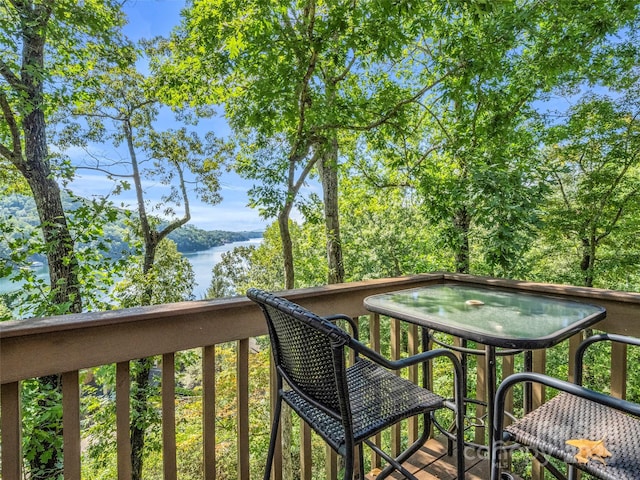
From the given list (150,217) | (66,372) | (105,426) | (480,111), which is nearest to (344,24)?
(480,111)

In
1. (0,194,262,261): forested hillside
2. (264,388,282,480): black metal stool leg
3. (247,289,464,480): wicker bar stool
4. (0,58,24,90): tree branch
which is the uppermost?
(0,58,24,90): tree branch

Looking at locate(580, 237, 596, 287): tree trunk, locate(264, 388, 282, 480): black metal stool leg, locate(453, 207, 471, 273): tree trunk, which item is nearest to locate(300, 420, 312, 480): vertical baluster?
locate(264, 388, 282, 480): black metal stool leg

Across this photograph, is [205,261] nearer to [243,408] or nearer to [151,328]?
[243,408]

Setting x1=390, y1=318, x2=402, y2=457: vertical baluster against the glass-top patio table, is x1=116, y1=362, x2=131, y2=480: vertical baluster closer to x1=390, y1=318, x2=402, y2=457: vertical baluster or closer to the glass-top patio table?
the glass-top patio table

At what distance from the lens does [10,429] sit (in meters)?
1.04

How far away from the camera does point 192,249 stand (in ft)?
31.8

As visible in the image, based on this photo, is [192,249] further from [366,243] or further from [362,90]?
[362,90]

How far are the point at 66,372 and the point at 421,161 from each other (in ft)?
21.0

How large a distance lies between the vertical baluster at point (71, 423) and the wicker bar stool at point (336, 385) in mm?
652

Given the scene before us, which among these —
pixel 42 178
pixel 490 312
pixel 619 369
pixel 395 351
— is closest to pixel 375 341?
pixel 395 351

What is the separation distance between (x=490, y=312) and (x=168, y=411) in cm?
147

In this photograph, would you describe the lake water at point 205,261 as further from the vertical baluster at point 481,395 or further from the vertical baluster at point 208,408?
the vertical baluster at point 481,395

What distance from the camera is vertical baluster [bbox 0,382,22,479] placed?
1.04m

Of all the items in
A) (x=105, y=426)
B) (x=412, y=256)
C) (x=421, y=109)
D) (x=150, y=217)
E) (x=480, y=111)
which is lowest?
(x=105, y=426)
